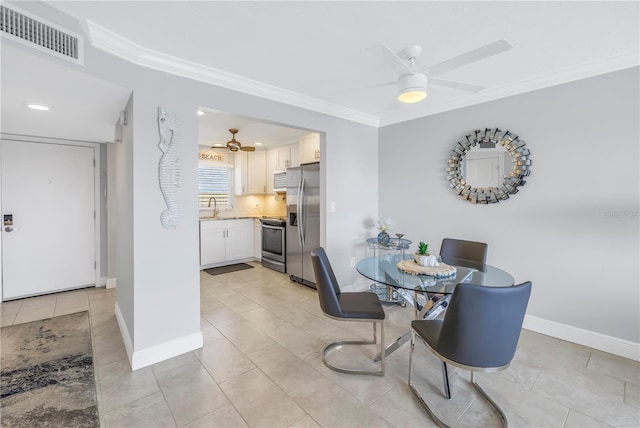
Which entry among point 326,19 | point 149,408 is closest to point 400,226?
point 326,19

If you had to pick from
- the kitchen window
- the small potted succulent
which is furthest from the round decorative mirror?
the kitchen window

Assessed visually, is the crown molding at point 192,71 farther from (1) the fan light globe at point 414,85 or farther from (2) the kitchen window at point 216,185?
(2) the kitchen window at point 216,185

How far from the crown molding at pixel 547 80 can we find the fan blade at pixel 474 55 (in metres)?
1.50

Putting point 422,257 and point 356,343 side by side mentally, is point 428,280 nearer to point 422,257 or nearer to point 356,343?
point 422,257

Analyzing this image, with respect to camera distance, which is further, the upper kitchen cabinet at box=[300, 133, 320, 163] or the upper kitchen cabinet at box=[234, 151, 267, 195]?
the upper kitchen cabinet at box=[234, 151, 267, 195]

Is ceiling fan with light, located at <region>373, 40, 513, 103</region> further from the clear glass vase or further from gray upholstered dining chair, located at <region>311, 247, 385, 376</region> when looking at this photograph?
the clear glass vase

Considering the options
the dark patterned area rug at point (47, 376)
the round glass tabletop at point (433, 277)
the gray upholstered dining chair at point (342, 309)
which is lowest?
the dark patterned area rug at point (47, 376)

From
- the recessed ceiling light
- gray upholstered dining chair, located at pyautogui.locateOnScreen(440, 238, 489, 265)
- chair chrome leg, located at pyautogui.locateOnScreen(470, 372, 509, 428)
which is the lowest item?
chair chrome leg, located at pyautogui.locateOnScreen(470, 372, 509, 428)

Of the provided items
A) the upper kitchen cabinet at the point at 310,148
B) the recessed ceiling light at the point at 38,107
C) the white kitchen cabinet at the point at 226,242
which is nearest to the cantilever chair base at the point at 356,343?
the upper kitchen cabinet at the point at 310,148

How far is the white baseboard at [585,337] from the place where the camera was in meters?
2.35

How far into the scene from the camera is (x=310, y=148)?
4.40m

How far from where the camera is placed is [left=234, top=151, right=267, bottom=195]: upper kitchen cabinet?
5980mm

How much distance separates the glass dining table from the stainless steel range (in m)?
2.53

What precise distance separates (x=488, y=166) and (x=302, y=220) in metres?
A: 2.45
